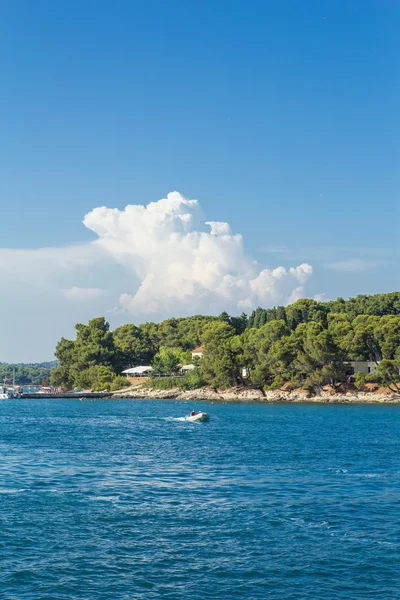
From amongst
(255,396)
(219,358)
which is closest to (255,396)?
(255,396)

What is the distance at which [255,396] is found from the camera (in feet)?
544

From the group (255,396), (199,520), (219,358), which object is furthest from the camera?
(219,358)

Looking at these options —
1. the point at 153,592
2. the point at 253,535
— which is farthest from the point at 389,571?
the point at 153,592

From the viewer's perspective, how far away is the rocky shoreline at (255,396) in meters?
150

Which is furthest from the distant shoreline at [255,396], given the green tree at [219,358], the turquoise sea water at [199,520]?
the turquoise sea water at [199,520]

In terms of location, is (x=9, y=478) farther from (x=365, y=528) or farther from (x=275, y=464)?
(x=365, y=528)

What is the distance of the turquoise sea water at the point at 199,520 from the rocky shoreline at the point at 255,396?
79.2m

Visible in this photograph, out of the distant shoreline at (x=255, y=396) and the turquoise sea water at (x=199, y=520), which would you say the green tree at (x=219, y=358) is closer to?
the distant shoreline at (x=255, y=396)

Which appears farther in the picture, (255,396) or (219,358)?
(219,358)

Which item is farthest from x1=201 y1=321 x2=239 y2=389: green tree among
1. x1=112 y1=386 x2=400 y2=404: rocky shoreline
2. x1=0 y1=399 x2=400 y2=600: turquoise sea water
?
x1=0 y1=399 x2=400 y2=600: turquoise sea water

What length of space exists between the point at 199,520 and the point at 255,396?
13146 centimetres

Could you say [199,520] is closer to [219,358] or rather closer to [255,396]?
[255,396]

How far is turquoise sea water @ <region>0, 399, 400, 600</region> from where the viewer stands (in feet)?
85.1

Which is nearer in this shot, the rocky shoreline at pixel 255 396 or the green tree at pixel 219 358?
the rocky shoreline at pixel 255 396
